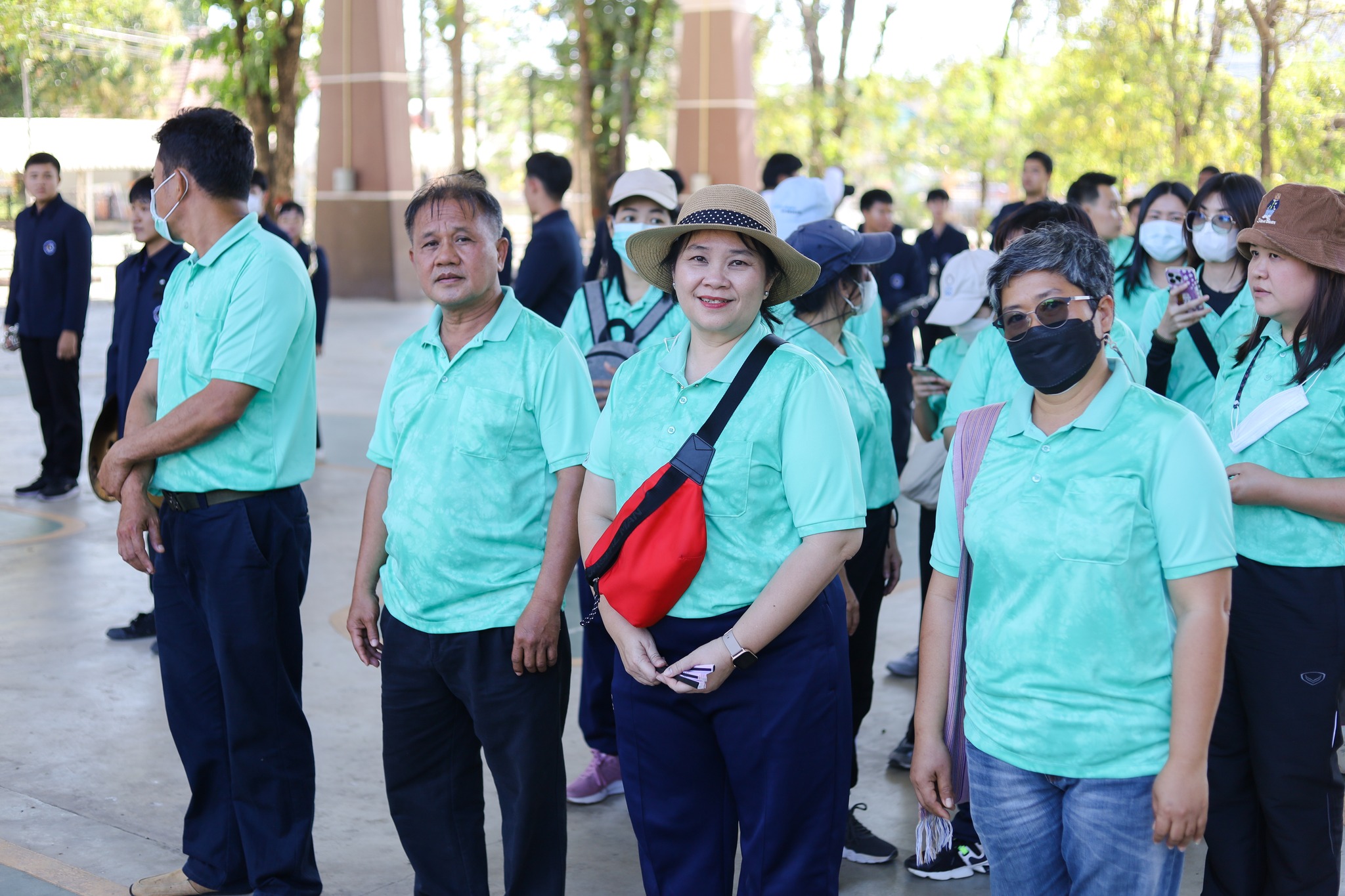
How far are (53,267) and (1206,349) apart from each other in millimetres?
7280

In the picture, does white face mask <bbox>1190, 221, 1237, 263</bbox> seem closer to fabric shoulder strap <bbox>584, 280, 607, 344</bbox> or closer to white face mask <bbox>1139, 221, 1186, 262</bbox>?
white face mask <bbox>1139, 221, 1186, 262</bbox>

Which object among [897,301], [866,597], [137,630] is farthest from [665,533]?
[897,301]

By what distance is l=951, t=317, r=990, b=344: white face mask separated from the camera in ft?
14.1

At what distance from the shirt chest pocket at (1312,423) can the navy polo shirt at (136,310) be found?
13.9 feet

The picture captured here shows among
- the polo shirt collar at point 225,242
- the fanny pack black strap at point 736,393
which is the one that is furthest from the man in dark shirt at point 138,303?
the fanny pack black strap at point 736,393

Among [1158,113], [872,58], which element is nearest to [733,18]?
[1158,113]

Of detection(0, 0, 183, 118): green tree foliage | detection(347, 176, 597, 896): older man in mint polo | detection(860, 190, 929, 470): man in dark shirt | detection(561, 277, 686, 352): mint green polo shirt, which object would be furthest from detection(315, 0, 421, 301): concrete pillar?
detection(347, 176, 597, 896): older man in mint polo

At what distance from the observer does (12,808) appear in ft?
13.6

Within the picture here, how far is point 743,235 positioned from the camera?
278cm

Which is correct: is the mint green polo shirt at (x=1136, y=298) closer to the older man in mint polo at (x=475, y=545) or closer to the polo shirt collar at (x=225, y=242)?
the older man in mint polo at (x=475, y=545)

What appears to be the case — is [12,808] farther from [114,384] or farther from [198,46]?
[198,46]

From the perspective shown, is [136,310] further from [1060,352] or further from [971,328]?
[1060,352]

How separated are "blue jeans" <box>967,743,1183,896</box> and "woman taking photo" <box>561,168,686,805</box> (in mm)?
1822

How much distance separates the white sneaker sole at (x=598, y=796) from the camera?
4.39 m
